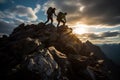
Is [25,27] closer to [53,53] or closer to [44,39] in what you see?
[44,39]

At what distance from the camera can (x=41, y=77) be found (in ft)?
68.4

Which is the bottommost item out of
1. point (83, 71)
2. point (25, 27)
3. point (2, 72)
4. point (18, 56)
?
point (83, 71)

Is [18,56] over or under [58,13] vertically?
under

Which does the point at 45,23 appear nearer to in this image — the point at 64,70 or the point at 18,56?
the point at 18,56

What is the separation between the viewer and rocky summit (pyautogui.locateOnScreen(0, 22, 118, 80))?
2145 centimetres

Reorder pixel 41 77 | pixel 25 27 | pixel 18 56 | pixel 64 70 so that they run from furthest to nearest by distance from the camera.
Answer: pixel 25 27 < pixel 18 56 < pixel 64 70 < pixel 41 77

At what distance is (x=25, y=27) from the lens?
44.0m

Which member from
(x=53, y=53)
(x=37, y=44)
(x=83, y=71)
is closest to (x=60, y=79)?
(x=53, y=53)

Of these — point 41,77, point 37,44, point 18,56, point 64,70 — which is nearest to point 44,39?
point 37,44

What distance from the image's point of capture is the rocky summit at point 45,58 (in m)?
21.5

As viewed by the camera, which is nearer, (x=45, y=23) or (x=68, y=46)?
(x=68, y=46)

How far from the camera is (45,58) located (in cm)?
2306

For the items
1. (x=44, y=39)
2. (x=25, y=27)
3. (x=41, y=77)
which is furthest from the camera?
(x=25, y=27)

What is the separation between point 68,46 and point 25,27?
17013 mm
